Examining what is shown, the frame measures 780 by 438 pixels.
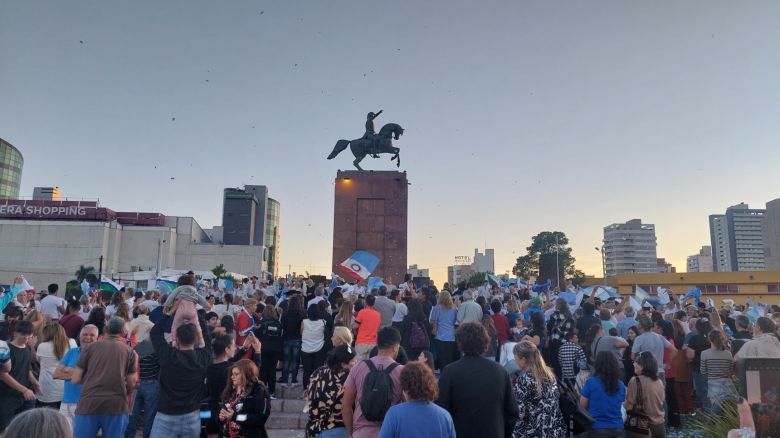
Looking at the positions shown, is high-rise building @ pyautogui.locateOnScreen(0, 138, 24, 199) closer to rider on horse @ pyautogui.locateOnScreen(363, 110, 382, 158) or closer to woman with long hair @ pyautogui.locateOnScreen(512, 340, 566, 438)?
rider on horse @ pyautogui.locateOnScreen(363, 110, 382, 158)

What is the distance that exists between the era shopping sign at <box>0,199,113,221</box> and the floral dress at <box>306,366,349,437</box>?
3124 inches

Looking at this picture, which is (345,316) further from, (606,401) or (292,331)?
(606,401)

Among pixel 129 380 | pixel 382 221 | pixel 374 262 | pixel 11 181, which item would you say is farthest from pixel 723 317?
pixel 11 181

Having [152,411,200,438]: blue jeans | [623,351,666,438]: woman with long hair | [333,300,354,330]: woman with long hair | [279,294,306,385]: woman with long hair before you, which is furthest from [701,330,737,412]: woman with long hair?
[152,411,200,438]: blue jeans

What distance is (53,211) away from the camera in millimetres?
74250

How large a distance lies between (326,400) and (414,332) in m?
4.79

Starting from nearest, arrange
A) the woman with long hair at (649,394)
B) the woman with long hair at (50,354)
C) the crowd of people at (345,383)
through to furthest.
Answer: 1. the crowd of people at (345,383)
2. the woman with long hair at (649,394)
3. the woman with long hair at (50,354)

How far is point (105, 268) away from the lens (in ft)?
236

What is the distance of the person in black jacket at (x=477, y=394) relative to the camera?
454 centimetres

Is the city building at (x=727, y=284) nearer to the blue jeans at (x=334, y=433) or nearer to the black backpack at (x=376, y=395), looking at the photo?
the blue jeans at (x=334, y=433)

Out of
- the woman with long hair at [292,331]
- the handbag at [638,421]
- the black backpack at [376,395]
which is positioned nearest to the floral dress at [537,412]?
the handbag at [638,421]

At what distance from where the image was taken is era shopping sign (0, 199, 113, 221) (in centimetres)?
7412

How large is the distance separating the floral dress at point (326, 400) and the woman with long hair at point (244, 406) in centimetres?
42

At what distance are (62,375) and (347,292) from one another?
9937mm
